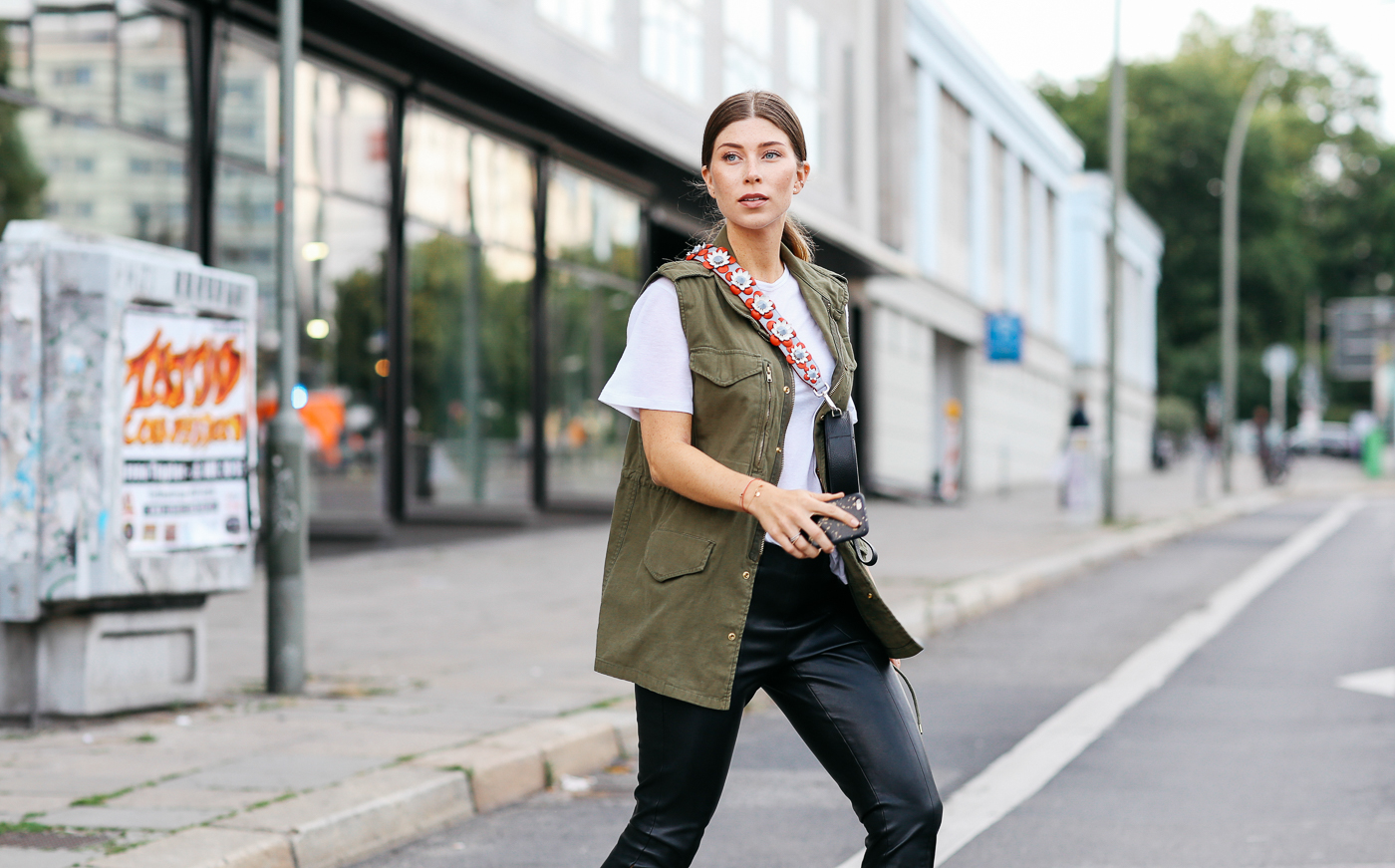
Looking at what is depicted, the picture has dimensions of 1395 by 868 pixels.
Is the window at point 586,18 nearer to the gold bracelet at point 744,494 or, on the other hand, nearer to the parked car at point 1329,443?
the gold bracelet at point 744,494

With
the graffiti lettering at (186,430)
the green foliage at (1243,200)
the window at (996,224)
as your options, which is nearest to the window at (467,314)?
the graffiti lettering at (186,430)

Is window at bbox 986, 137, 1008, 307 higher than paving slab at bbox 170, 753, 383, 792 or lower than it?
higher

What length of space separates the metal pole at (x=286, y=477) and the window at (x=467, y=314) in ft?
26.8

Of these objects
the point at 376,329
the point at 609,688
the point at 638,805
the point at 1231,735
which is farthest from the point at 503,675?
the point at 376,329

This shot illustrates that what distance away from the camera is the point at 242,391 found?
6.63 metres

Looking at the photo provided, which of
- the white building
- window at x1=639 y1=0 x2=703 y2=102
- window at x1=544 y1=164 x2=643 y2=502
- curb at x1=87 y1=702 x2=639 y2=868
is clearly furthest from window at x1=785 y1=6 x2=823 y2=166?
curb at x1=87 y1=702 x2=639 y2=868

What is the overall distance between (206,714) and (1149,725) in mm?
4036

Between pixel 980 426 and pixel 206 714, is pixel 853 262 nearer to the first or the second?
pixel 980 426

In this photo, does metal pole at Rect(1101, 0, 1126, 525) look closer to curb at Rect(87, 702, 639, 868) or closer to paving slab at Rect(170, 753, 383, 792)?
curb at Rect(87, 702, 639, 868)

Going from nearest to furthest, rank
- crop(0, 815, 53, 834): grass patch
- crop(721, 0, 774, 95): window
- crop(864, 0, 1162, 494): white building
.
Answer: crop(0, 815, 53, 834): grass patch < crop(721, 0, 774, 95): window < crop(864, 0, 1162, 494): white building

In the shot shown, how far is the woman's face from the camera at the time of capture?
2.66m

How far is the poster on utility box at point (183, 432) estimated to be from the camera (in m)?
6.11

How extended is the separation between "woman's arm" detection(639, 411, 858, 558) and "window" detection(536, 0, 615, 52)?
14.4 meters

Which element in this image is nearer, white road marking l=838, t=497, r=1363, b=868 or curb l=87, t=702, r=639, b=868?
curb l=87, t=702, r=639, b=868
